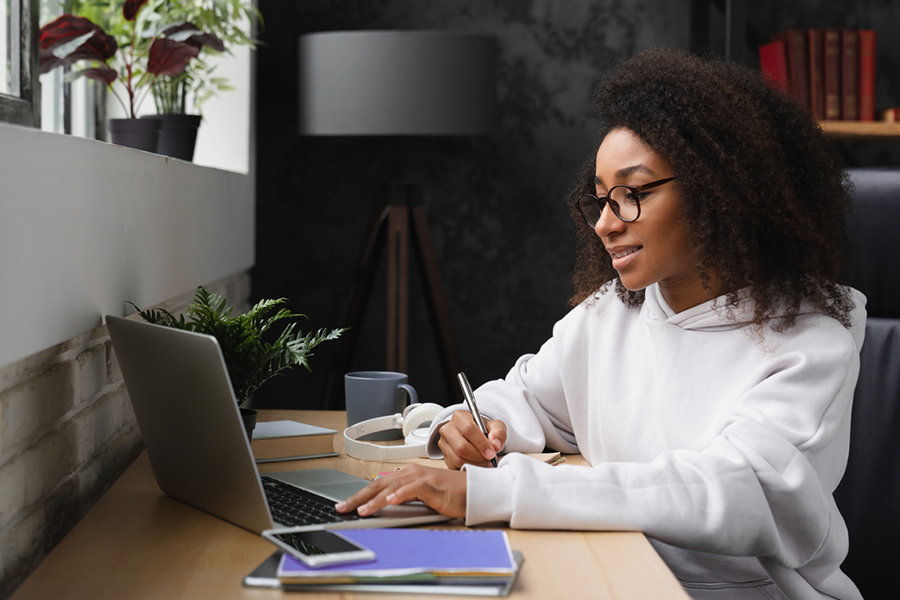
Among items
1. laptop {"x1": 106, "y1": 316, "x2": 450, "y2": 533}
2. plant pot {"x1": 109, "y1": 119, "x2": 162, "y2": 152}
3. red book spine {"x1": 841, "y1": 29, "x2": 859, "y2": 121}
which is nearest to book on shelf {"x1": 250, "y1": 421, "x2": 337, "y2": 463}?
laptop {"x1": 106, "y1": 316, "x2": 450, "y2": 533}

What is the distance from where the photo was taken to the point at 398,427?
131 centimetres

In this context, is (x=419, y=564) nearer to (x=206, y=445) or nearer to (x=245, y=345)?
(x=206, y=445)

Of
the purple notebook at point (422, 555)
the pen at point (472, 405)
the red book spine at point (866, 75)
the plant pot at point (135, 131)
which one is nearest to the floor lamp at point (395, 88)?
the plant pot at point (135, 131)

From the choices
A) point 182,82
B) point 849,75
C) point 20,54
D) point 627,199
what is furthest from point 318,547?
point 849,75

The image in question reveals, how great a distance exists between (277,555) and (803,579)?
2.22ft

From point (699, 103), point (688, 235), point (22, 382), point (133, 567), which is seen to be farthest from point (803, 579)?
point (22, 382)

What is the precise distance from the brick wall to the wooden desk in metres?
0.06

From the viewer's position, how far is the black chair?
130cm

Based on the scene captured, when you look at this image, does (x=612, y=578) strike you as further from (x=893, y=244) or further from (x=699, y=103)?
(x=893, y=244)

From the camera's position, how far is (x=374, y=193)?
2.95 m

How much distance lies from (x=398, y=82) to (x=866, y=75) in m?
1.44

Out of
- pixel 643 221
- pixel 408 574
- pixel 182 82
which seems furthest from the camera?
pixel 182 82

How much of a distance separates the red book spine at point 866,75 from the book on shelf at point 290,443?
210cm

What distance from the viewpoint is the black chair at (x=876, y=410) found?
4.28 feet
